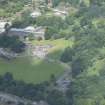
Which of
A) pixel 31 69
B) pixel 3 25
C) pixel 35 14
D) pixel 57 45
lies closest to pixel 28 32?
pixel 3 25

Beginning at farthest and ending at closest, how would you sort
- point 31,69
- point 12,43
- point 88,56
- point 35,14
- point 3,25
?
1. point 35,14
2. point 3,25
3. point 12,43
4. point 31,69
5. point 88,56

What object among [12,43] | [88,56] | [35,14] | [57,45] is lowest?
[35,14]

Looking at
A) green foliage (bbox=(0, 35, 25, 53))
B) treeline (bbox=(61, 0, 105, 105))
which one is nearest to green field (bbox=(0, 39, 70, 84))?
treeline (bbox=(61, 0, 105, 105))

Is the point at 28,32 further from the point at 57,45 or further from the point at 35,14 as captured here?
the point at 35,14

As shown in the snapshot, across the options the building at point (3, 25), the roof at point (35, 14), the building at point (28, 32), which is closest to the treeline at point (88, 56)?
the building at point (28, 32)

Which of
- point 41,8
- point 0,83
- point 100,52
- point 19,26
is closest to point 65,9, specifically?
point 41,8

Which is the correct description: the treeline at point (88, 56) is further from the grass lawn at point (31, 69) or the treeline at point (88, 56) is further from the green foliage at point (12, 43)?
the green foliage at point (12, 43)

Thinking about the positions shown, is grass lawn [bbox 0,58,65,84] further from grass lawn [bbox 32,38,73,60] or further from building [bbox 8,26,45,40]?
building [bbox 8,26,45,40]

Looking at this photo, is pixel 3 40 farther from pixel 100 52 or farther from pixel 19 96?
pixel 19 96

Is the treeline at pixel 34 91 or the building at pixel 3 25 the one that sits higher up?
the treeline at pixel 34 91
